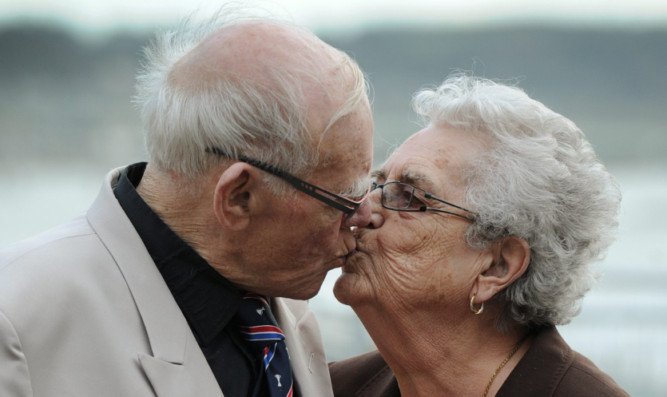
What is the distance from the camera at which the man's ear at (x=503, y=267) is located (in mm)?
2896

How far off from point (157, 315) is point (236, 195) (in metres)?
0.44

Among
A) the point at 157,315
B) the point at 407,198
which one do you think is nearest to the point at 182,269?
the point at 157,315

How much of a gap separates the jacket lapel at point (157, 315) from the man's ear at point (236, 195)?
0.92 feet

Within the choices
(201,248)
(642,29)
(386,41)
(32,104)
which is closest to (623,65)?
(642,29)

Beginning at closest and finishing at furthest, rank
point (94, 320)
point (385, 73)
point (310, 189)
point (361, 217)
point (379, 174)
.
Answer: point (94, 320), point (310, 189), point (361, 217), point (379, 174), point (385, 73)

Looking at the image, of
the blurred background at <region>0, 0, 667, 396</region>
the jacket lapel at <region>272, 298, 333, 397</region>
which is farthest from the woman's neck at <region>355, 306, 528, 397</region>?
the blurred background at <region>0, 0, 667, 396</region>

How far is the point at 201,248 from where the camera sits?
2.46 m

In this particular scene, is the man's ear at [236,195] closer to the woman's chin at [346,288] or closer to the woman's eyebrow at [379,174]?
the woman's chin at [346,288]

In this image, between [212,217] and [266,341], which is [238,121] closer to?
[212,217]

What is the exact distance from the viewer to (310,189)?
8.00ft

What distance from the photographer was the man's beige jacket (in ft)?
6.68

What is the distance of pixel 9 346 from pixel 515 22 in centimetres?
735

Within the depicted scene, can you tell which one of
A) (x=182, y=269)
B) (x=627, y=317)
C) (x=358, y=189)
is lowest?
(x=627, y=317)

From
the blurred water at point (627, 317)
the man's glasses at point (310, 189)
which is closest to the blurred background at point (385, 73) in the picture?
the blurred water at point (627, 317)
